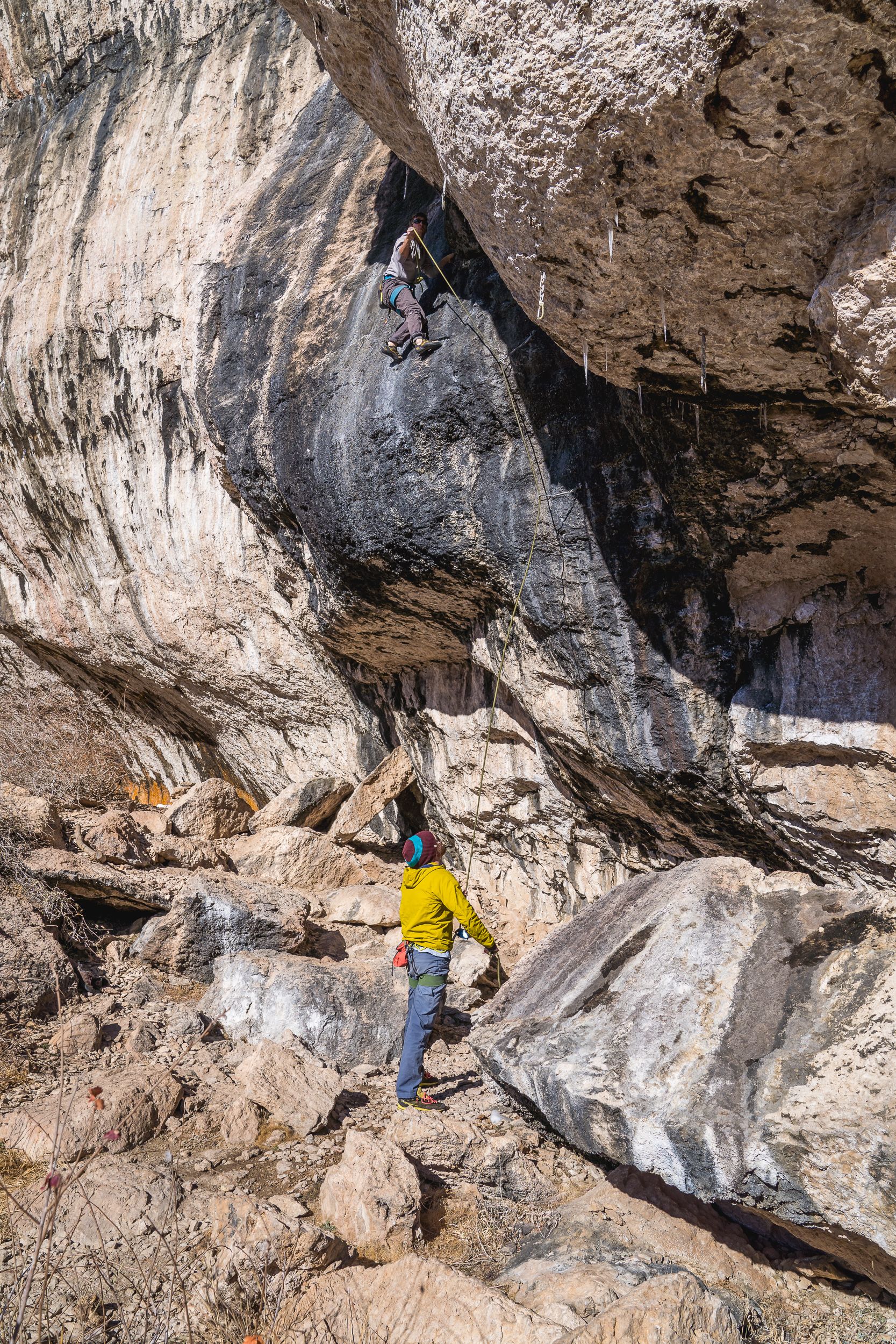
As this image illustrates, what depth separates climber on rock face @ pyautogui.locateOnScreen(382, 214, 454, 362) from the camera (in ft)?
15.0

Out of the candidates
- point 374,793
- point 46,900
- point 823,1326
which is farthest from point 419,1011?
point 374,793

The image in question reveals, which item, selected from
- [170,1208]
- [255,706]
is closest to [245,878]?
[255,706]

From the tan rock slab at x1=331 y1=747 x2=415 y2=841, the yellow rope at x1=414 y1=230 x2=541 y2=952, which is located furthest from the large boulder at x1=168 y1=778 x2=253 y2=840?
the yellow rope at x1=414 y1=230 x2=541 y2=952

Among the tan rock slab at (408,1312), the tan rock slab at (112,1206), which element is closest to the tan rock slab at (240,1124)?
the tan rock slab at (112,1206)

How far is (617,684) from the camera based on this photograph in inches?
171

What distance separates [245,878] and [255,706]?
1.92 metres

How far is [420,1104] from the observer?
13.1 ft

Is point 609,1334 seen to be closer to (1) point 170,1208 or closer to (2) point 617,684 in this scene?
(1) point 170,1208

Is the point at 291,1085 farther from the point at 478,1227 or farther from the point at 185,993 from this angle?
the point at 185,993

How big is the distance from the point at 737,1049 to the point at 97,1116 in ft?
7.91

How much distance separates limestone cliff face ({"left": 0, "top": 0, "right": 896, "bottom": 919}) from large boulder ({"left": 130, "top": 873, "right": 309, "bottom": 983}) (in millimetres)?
1466

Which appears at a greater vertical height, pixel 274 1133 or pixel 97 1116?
pixel 97 1116

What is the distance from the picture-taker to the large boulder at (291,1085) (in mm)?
3717

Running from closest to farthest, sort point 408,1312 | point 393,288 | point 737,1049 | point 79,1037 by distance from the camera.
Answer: point 408,1312, point 737,1049, point 79,1037, point 393,288
